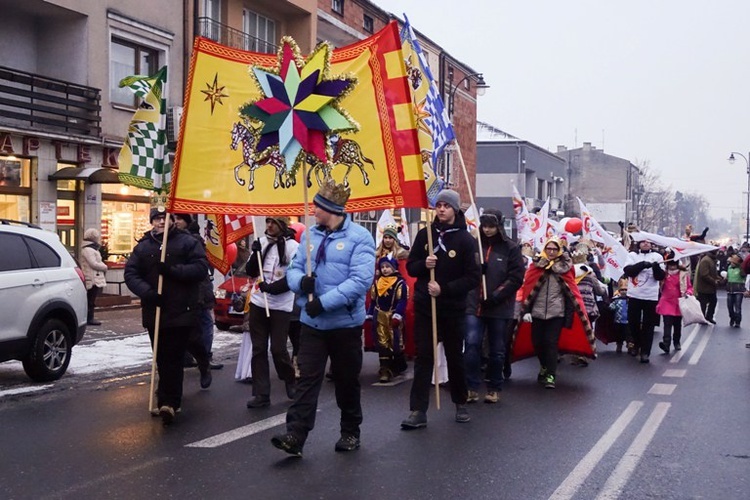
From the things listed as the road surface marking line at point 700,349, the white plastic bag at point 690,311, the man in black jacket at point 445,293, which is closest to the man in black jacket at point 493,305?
the man in black jacket at point 445,293

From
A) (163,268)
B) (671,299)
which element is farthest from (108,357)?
(671,299)

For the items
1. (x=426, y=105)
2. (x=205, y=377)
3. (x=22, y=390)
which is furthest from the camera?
(x=426, y=105)

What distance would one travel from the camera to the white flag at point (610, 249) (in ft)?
45.9

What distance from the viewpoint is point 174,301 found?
779 cm

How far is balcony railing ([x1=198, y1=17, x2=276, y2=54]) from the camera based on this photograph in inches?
991

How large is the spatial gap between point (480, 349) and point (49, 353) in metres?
4.70

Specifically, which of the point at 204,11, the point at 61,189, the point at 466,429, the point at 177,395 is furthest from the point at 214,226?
the point at 204,11

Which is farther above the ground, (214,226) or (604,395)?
(214,226)

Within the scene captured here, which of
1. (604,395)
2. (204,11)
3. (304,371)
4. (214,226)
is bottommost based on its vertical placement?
(604,395)

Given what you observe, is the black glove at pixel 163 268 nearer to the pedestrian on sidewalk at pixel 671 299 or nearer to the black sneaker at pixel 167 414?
the black sneaker at pixel 167 414

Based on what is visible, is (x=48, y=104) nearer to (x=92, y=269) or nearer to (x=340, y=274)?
(x=92, y=269)

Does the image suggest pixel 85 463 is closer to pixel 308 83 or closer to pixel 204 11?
pixel 308 83

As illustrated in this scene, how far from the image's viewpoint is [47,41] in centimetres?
2138

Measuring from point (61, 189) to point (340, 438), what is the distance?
1517cm
